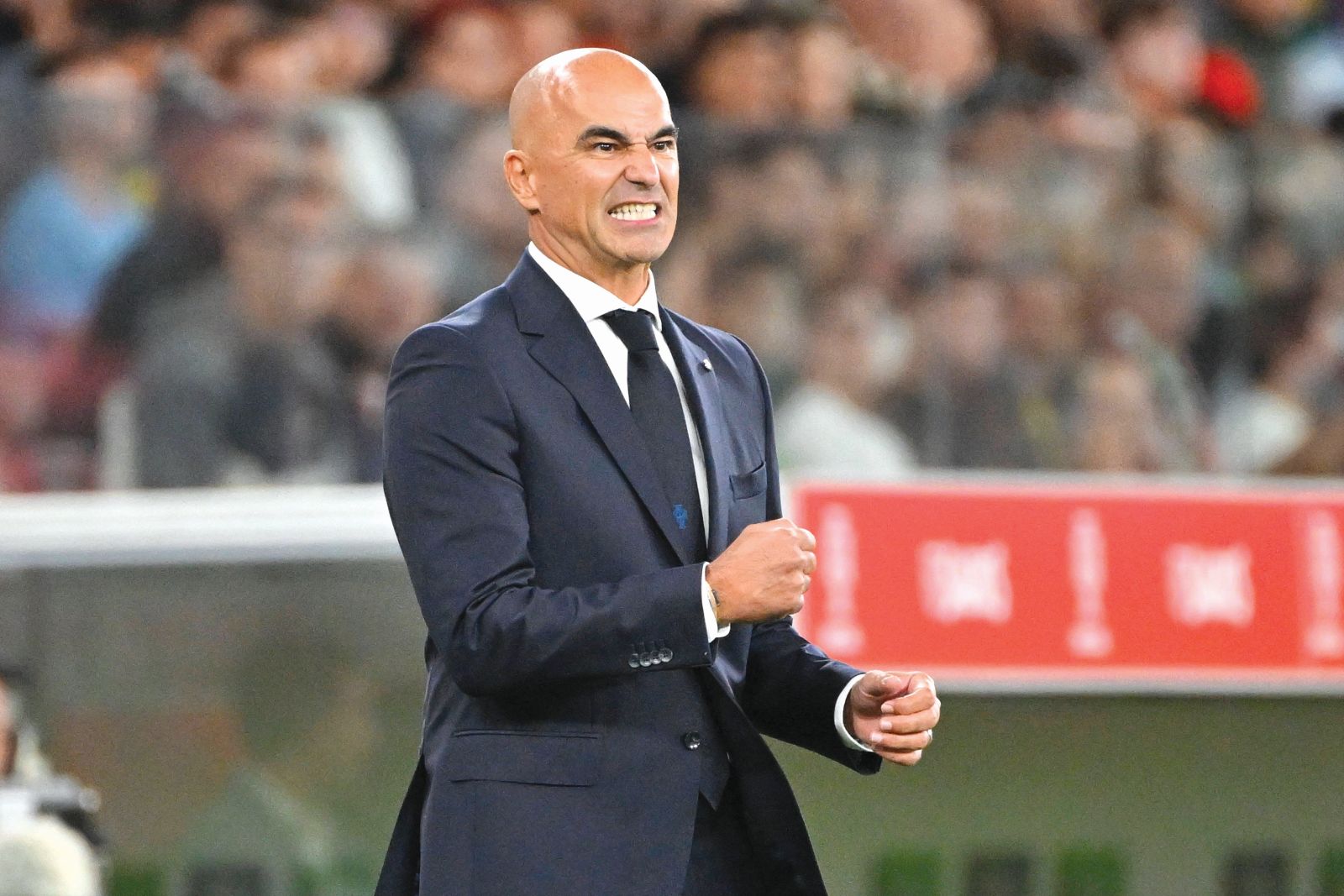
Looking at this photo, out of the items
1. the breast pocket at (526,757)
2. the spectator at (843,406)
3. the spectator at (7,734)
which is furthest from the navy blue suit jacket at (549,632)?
the spectator at (843,406)

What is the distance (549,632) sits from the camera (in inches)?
63.8

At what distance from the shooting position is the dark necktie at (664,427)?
5.79 feet

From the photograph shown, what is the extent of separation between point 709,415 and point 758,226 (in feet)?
7.82

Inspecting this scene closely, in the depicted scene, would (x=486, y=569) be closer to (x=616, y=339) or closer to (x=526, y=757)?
(x=526, y=757)

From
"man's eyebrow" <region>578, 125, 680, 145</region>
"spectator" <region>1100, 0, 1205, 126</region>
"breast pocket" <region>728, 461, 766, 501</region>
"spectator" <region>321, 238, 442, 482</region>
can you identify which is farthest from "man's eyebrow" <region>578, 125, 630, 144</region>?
"spectator" <region>1100, 0, 1205, 126</region>

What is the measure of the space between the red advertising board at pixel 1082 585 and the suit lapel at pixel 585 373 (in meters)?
2.31

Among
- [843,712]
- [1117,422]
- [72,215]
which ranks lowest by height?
[1117,422]

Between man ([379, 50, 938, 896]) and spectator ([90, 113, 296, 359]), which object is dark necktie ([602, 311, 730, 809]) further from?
spectator ([90, 113, 296, 359])

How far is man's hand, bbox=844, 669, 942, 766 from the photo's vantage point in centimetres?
173

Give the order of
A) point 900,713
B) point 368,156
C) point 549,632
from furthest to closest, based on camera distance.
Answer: point 368,156 < point 900,713 < point 549,632

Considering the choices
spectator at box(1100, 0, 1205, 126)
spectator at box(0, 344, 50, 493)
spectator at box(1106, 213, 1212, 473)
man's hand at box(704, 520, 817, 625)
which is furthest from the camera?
spectator at box(1100, 0, 1205, 126)

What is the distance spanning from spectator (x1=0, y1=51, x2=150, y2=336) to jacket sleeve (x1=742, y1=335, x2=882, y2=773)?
2.16 meters

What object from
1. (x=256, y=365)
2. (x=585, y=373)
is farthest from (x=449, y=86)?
(x=585, y=373)

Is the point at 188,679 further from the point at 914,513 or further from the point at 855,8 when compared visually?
the point at 855,8
